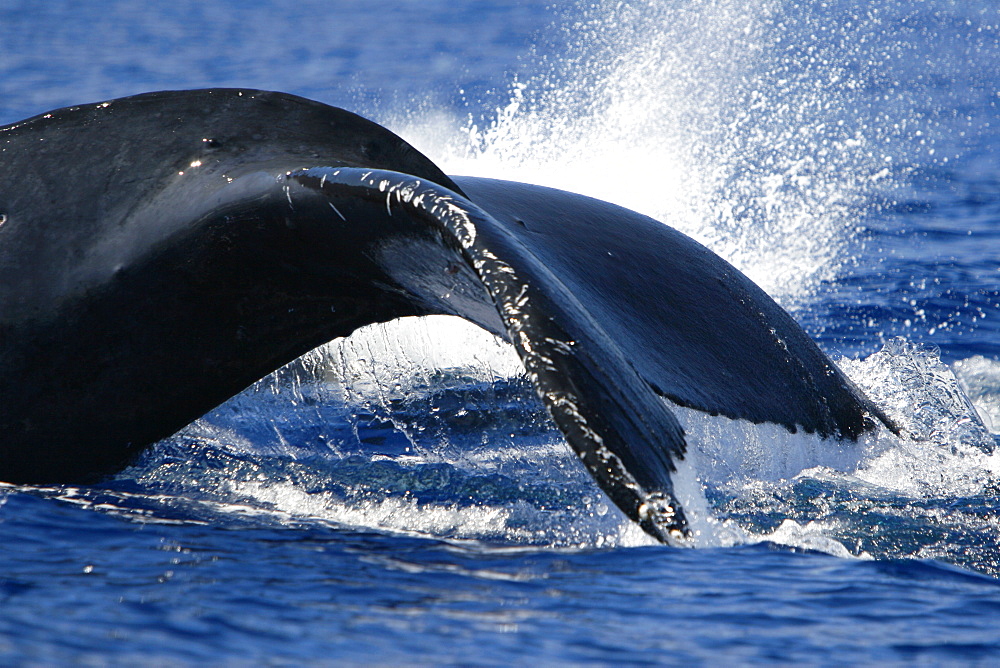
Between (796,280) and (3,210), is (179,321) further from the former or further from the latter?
(796,280)

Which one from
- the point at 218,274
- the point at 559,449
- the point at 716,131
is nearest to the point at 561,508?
the point at 559,449

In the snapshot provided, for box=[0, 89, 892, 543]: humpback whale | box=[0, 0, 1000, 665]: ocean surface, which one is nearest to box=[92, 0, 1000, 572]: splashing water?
box=[0, 0, 1000, 665]: ocean surface

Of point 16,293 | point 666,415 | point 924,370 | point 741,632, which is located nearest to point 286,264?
point 16,293

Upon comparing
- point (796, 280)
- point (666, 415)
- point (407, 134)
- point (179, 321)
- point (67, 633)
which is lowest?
point (67, 633)

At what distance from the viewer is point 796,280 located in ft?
31.4

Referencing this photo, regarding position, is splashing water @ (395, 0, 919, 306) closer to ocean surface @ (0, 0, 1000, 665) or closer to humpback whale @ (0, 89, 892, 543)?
ocean surface @ (0, 0, 1000, 665)

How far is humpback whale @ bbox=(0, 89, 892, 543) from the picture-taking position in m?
3.26

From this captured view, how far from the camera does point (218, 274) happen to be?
3.46 m

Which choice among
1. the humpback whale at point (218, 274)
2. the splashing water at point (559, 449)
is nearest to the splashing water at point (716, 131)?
the splashing water at point (559, 449)

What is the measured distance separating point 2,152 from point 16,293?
47 cm

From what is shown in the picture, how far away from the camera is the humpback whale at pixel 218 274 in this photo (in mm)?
3262

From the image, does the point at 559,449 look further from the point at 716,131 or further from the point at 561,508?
the point at 716,131

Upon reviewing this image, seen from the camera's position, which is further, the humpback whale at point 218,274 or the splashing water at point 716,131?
the splashing water at point 716,131

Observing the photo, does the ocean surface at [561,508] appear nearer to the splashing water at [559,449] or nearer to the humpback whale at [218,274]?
the splashing water at [559,449]
